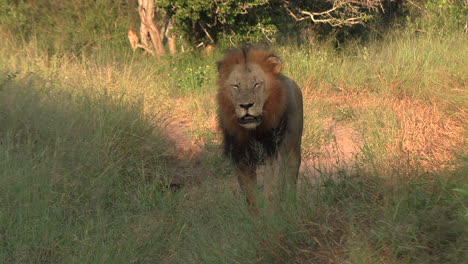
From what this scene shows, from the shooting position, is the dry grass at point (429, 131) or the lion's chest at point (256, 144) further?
the dry grass at point (429, 131)

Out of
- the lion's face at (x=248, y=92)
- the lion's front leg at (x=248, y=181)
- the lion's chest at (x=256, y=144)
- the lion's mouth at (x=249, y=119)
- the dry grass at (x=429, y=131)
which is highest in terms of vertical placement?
the lion's face at (x=248, y=92)

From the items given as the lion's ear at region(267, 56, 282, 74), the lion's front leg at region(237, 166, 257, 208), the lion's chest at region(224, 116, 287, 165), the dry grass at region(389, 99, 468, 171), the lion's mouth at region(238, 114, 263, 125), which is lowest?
the dry grass at region(389, 99, 468, 171)

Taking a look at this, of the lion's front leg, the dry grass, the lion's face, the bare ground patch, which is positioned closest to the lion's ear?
the lion's face

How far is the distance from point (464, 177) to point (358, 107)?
12.0 ft

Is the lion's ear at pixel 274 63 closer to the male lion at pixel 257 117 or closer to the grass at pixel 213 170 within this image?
the male lion at pixel 257 117

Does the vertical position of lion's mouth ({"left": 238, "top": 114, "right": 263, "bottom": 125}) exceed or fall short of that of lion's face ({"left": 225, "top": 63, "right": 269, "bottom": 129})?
it falls short

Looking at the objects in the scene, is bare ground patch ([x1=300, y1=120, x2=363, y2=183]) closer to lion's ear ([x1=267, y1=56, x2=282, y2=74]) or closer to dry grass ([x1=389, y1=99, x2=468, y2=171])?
dry grass ([x1=389, y1=99, x2=468, y2=171])

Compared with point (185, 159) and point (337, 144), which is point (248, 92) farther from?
point (185, 159)

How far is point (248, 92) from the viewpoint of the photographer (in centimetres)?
385

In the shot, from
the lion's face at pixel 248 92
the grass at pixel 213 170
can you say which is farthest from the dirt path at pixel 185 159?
the lion's face at pixel 248 92

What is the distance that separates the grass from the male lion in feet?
0.76

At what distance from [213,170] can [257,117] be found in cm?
186

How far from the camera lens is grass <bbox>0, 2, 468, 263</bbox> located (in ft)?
9.99

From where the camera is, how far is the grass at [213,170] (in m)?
3.04
